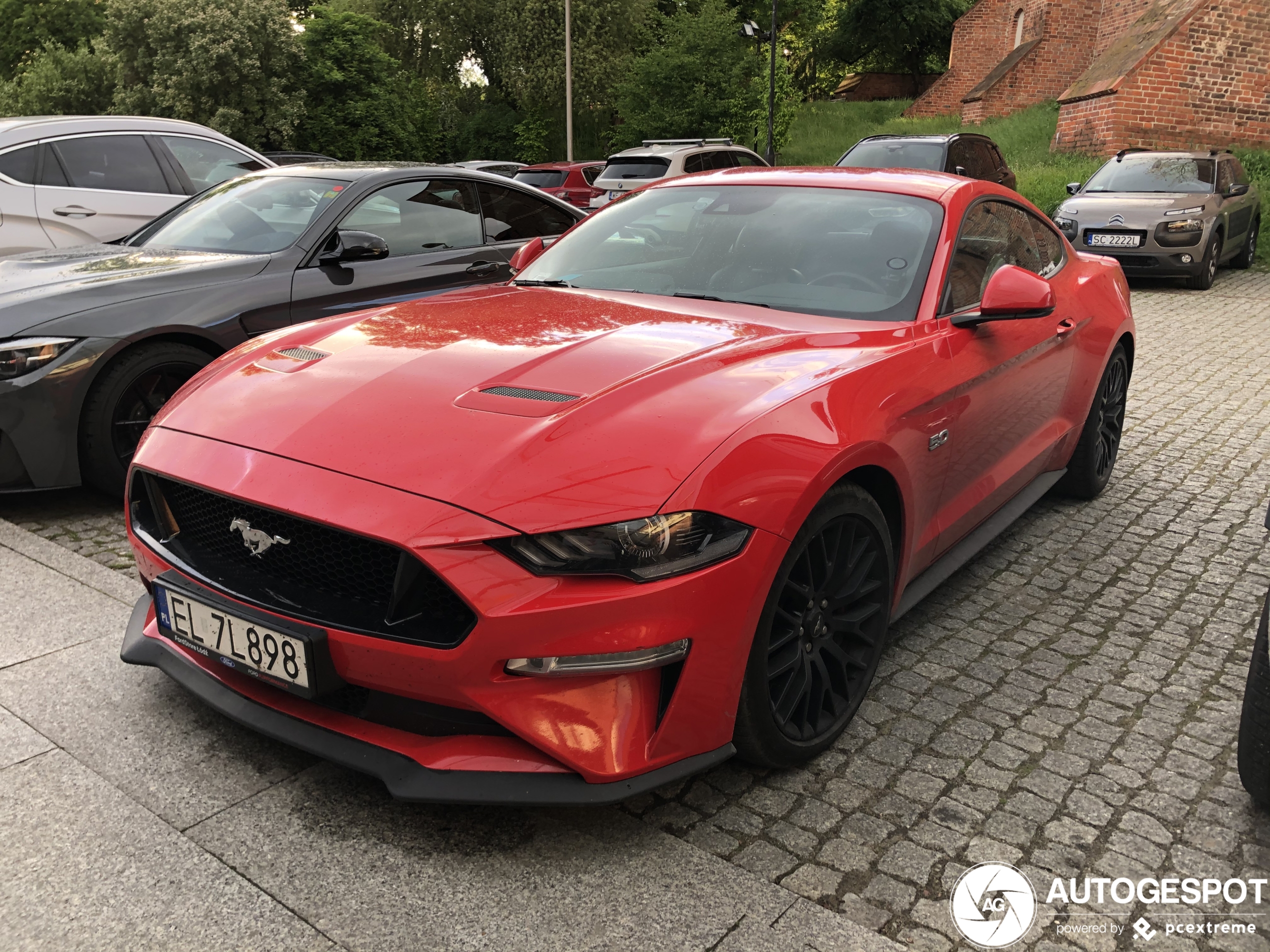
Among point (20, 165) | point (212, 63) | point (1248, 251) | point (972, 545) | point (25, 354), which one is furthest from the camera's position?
point (212, 63)

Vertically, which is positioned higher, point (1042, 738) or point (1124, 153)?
point (1124, 153)

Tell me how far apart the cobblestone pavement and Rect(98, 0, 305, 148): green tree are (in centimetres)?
3159

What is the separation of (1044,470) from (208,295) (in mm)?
3998

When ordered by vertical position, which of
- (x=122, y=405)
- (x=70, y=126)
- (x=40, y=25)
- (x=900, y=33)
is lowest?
(x=122, y=405)

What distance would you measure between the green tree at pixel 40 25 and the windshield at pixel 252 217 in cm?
4826

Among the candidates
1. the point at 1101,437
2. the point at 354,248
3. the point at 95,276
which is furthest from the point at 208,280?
the point at 1101,437

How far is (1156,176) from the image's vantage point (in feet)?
43.1

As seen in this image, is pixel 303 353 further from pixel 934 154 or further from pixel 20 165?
pixel 934 154

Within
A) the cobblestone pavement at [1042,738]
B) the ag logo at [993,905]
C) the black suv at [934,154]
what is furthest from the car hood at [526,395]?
the black suv at [934,154]

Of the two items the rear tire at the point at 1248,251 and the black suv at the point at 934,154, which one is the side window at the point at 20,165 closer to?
the black suv at the point at 934,154

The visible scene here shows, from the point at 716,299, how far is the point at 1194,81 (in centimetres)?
1816

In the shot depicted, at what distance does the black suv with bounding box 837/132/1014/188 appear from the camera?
1309cm

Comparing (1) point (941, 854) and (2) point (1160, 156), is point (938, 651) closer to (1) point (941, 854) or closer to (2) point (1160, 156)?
(1) point (941, 854)

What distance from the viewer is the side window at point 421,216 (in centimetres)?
569
